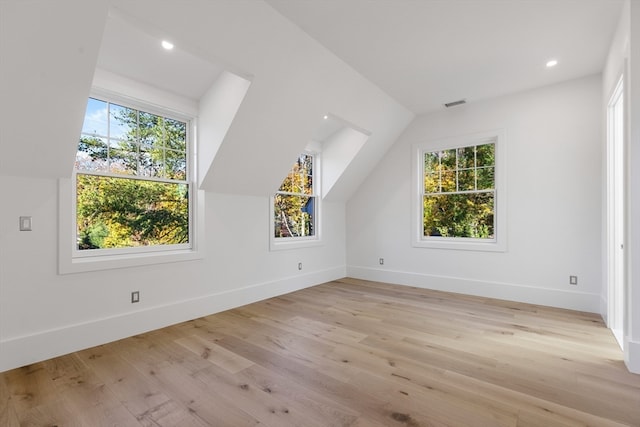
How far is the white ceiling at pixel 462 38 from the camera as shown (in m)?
2.45

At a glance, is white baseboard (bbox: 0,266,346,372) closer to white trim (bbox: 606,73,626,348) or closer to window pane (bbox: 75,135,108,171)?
window pane (bbox: 75,135,108,171)

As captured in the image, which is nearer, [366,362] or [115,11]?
[115,11]

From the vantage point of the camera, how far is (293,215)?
491 cm

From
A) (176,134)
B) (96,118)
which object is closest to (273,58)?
(176,134)

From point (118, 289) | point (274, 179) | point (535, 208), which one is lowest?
point (118, 289)

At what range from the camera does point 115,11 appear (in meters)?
1.98

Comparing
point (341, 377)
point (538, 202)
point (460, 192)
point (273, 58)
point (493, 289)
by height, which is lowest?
point (341, 377)

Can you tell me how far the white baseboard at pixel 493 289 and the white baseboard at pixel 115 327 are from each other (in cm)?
191

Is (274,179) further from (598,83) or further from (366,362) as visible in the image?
(598,83)

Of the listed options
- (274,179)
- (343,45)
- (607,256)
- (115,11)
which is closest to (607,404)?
(607,256)

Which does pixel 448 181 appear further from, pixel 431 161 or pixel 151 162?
pixel 151 162

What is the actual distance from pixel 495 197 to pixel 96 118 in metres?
4.71

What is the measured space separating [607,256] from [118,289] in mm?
4772

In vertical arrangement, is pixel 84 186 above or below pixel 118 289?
above
